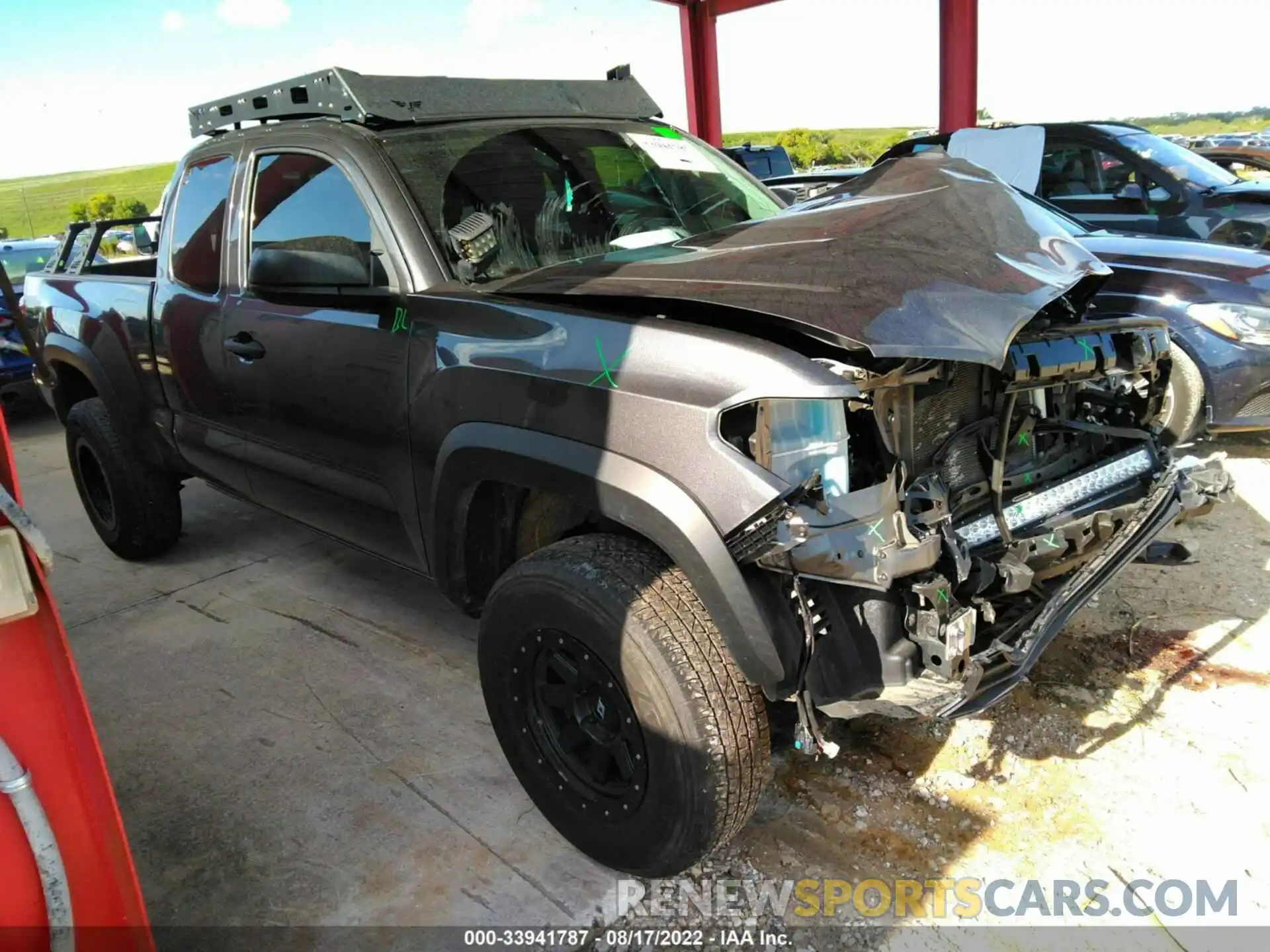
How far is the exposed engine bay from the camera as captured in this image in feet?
5.90

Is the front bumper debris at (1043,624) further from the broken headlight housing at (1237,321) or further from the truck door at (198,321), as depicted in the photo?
the truck door at (198,321)

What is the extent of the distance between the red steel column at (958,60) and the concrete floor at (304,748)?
1432 centimetres

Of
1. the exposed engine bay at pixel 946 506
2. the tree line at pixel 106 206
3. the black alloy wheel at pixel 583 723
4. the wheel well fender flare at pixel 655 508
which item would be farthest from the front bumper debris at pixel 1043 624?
the tree line at pixel 106 206

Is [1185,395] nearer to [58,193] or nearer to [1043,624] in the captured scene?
[1043,624]

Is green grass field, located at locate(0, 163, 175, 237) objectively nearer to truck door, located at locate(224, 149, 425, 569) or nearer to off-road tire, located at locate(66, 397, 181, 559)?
off-road tire, located at locate(66, 397, 181, 559)

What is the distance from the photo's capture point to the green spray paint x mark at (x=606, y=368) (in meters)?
2.01

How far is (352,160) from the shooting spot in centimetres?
271

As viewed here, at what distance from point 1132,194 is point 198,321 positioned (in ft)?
21.0

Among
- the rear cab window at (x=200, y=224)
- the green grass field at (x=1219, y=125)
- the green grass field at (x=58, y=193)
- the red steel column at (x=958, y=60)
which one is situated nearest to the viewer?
the rear cab window at (x=200, y=224)

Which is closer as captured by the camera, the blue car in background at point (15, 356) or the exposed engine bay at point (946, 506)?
the exposed engine bay at point (946, 506)

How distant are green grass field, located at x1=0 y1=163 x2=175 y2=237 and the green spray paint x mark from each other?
626 centimetres

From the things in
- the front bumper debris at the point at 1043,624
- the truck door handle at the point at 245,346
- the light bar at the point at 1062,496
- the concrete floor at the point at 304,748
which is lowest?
the concrete floor at the point at 304,748

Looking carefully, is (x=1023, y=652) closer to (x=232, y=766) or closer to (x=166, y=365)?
(x=232, y=766)

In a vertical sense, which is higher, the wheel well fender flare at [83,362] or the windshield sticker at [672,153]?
the windshield sticker at [672,153]
